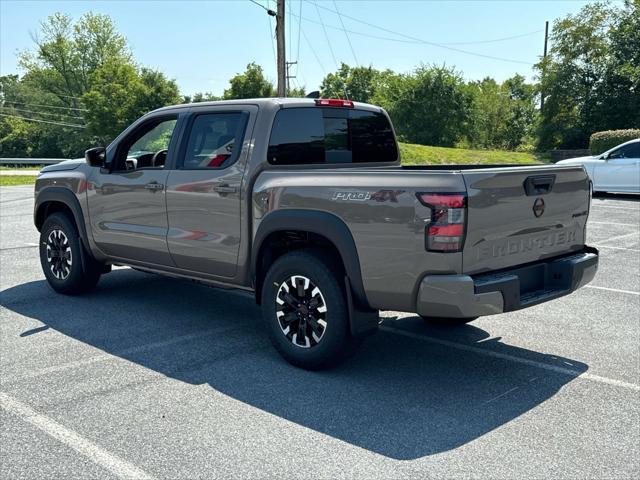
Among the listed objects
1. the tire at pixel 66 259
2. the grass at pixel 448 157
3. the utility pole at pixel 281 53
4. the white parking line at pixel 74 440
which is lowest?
the grass at pixel 448 157

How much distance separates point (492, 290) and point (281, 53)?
18938 mm

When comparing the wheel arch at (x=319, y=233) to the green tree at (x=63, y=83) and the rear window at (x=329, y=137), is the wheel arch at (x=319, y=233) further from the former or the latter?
the green tree at (x=63, y=83)

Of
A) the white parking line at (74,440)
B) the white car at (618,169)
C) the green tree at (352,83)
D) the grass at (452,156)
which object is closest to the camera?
the white parking line at (74,440)

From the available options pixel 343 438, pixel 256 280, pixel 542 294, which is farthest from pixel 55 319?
pixel 542 294

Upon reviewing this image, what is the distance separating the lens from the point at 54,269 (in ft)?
22.5

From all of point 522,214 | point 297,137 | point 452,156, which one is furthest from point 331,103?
point 452,156

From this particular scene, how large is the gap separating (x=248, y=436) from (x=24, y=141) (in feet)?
272

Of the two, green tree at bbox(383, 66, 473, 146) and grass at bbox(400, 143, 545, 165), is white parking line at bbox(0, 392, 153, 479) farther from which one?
green tree at bbox(383, 66, 473, 146)

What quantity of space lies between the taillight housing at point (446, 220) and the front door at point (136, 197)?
2.66 m

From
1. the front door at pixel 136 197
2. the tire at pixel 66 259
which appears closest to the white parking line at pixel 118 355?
the front door at pixel 136 197

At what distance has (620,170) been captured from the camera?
57.8 ft

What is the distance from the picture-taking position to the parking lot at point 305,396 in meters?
3.25

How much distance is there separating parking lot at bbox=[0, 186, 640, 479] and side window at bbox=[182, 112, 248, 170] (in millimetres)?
1477

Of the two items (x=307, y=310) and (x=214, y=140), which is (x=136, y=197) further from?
(x=307, y=310)
